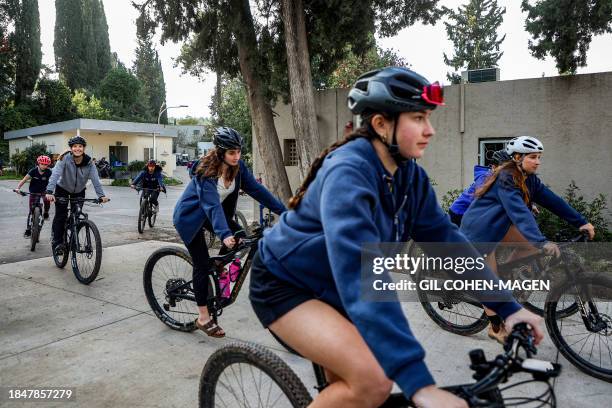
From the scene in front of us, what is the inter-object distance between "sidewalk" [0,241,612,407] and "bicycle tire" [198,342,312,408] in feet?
3.47

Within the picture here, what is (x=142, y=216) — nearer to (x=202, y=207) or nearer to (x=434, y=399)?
(x=202, y=207)

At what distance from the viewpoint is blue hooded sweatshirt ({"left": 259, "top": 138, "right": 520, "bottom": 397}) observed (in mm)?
1278

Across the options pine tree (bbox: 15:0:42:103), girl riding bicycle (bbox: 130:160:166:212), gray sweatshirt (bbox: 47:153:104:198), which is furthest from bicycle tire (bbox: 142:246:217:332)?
pine tree (bbox: 15:0:42:103)

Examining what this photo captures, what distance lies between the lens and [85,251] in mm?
6238

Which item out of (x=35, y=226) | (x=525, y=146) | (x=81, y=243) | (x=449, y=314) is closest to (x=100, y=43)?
(x=35, y=226)


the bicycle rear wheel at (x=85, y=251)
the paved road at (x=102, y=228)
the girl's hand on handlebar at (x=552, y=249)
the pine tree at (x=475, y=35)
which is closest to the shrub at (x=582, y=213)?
the girl's hand on handlebar at (x=552, y=249)

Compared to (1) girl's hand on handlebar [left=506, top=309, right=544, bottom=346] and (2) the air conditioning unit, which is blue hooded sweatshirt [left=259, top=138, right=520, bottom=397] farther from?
(2) the air conditioning unit

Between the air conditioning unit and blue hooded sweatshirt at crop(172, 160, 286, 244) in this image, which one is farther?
the air conditioning unit

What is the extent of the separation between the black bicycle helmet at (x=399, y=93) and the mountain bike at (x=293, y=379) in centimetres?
87

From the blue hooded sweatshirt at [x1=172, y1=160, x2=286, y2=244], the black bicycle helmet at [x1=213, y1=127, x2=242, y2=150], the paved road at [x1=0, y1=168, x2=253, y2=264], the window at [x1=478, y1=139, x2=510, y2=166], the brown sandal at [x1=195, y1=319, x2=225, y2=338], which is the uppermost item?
the window at [x1=478, y1=139, x2=510, y2=166]

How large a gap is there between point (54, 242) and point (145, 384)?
439 cm

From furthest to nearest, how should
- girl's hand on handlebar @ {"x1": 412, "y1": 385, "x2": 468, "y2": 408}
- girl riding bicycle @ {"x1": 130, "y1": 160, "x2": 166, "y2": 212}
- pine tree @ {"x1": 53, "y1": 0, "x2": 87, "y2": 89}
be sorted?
pine tree @ {"x1": 53, "y1": 0, "x2": 87, "y2": 89} → girl riding bicycle @ {"x1": 130, "y1": 160, "x2": 166, "y2": 212} → girl's hand on handlebar @ {"x1": 412, "y1": 385, "x2": 468, "y2": 408}

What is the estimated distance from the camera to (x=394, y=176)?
5.82 ft

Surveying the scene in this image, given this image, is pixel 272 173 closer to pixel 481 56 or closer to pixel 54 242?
pixel 54 242
